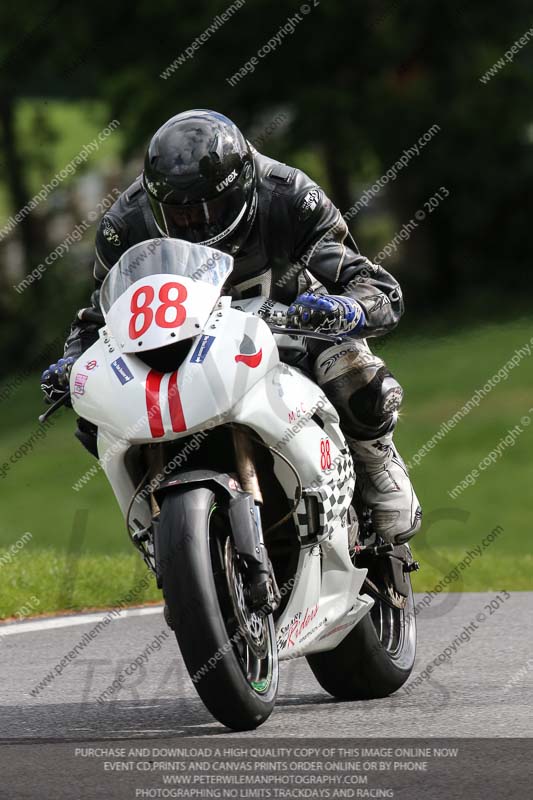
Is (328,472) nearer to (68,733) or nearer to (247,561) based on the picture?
(247,561)

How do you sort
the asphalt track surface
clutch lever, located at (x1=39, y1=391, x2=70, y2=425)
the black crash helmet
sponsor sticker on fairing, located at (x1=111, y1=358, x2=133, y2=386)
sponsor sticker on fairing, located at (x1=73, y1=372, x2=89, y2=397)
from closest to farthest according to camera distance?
sponsor sticker on fairing, located at (x1=111, y1=358, x2=133, y2=386), sponsor sticker on fairing, located at (x1=73, y1=372, x2=89, y2=397), the asphalt track surface, the black crash helmet, clutch lever, located at (x1=39, y1=391, x2=70, y2=425)

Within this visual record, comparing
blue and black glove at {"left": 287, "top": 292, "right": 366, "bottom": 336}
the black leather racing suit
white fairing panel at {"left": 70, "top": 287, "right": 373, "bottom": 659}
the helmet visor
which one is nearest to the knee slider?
the black leather racing suit

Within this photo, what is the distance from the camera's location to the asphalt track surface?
5.38 metres

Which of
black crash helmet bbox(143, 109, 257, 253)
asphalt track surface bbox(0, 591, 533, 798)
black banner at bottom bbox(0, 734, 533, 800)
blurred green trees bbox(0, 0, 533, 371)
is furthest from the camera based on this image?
blurred green trees bbox(0, 0, 533, 371)

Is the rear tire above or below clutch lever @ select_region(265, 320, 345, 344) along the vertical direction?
below

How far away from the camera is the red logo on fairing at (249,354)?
5.17 meters

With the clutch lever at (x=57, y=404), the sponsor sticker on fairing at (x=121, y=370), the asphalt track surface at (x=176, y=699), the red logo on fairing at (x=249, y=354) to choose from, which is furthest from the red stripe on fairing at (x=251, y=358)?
the asphalt track surface at (x=176, y=699)

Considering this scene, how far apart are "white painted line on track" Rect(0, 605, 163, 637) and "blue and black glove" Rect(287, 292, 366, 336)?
3026 millimetres

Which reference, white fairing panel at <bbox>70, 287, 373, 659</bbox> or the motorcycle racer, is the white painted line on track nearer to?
the motorcycle racer

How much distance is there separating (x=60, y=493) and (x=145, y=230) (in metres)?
23.6

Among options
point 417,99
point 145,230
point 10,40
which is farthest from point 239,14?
point 145,230

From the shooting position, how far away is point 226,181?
5.53 m

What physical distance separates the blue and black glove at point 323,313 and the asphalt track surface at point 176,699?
132 cm

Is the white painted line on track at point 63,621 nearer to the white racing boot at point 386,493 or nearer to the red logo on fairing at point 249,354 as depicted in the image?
the white racing boot at point 386,493
